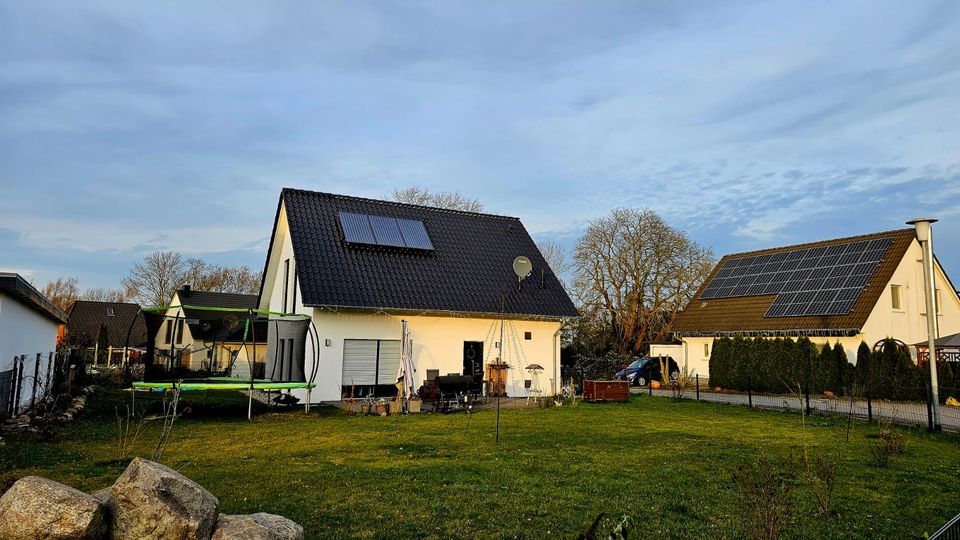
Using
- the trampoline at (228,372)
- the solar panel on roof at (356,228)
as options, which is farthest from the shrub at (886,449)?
the solar panel on roof at (356,228)

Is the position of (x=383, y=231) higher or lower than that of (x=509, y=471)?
higher

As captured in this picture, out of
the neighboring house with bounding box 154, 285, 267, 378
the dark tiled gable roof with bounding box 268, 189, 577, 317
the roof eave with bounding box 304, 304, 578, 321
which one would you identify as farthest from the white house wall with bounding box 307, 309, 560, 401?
the neighboring house with bounding box 154, 285, 267, 378

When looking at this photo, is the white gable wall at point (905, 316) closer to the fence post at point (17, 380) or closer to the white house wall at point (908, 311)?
the white house wall at point (908, 311)

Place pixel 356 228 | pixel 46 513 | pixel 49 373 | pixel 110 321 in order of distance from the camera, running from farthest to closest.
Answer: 1. pixel 110 321
2. pixel 356 228
3. pixel 49 373
4. pixel 46 513

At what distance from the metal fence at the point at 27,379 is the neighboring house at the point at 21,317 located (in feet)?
0.65

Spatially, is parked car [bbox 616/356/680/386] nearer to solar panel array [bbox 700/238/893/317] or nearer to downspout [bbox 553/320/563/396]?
A: solar panel array [bbox 700/238/893/317]

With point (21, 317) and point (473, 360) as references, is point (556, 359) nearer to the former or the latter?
point (473, 360)

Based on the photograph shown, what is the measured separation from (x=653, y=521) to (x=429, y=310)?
13.9 meters

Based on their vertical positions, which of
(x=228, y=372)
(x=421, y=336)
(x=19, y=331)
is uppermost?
(x=421, y=336)

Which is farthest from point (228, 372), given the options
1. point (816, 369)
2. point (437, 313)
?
point (816, 369)

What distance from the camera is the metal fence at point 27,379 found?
12469 mm

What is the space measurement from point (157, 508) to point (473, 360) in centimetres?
1671

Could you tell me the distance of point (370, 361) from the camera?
18984 millimetres

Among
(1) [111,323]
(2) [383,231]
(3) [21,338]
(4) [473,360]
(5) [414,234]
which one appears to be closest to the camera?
(3) [21,338]
